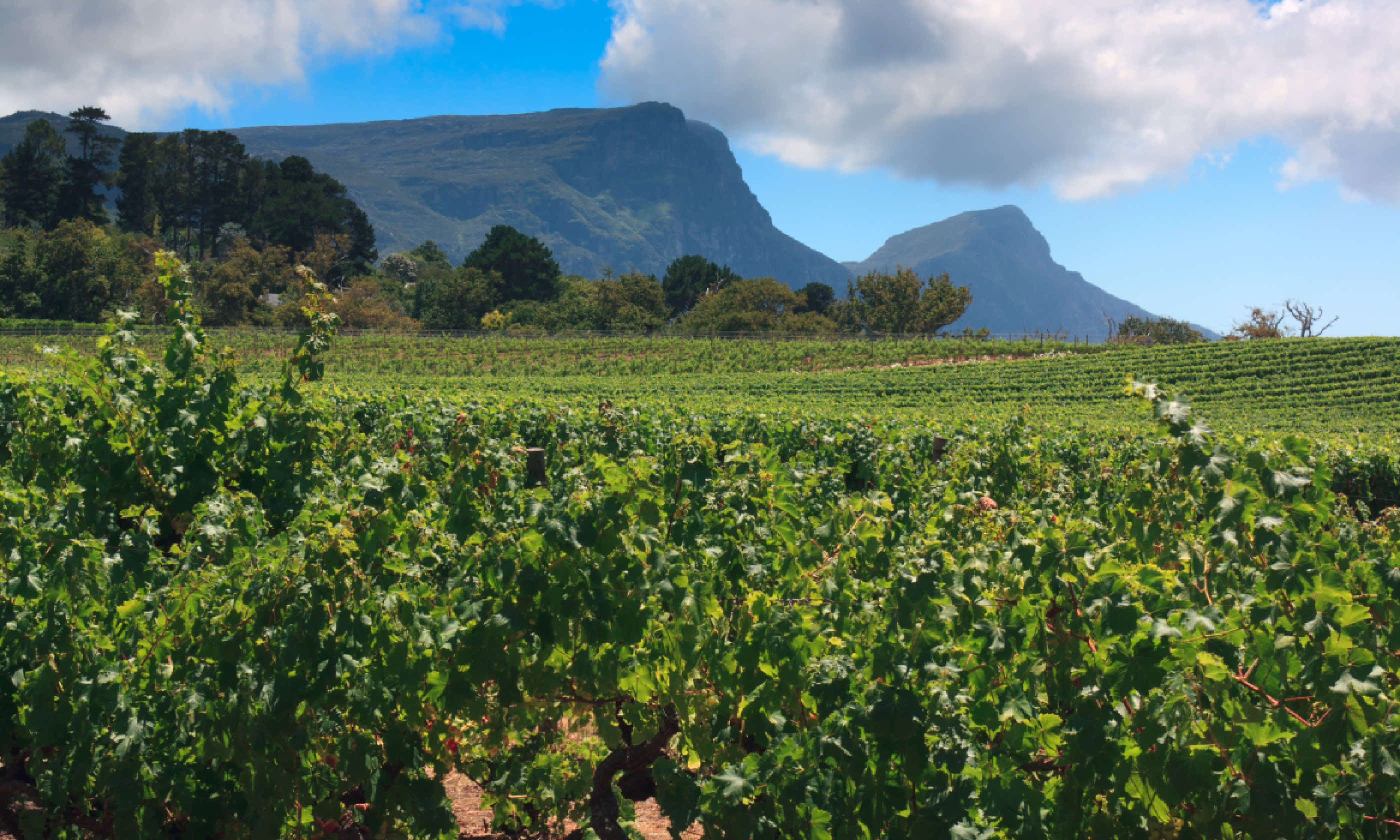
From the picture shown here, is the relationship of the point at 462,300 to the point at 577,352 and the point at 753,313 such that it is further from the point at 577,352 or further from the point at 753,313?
the point at 577,352

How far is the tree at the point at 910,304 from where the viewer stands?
90.9 meters

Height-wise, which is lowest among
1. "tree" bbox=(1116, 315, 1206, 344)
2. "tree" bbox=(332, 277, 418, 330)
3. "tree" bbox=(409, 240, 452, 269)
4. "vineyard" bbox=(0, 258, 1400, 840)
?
"vineyard" bbox=(0, 258, 1400, 840)

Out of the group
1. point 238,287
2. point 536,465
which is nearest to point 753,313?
point 238,287

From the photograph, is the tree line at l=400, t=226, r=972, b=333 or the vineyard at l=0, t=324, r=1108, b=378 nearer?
the vineyard at l=0, t=324, r=1108, b=378

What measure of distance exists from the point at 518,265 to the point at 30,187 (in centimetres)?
5015

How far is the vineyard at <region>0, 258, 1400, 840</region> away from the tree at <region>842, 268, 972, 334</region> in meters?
89.6

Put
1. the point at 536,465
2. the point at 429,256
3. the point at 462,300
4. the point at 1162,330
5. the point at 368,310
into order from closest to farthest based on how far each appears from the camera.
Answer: the point at 536,465 < the point at 368,310 < the point at 462,300 < the point at 1162,330 < the point at 429,256

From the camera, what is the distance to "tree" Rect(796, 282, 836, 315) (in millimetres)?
108125

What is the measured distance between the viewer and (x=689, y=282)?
106812mm

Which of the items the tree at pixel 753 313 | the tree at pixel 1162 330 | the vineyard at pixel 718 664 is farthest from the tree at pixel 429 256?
the vineyard at pixel 718 664

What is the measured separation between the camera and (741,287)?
89375 millimetres

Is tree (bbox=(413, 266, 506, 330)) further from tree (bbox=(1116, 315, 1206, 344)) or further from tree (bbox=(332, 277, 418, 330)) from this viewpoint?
tree (bbox=(1116, 315, 1206, 344))

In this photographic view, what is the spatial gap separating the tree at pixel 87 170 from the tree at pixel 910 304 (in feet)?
269

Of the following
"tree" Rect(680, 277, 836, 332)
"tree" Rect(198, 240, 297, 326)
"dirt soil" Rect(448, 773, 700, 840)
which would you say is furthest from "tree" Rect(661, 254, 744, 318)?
"dirt soil" Rect(448, 773, 700, 840)
